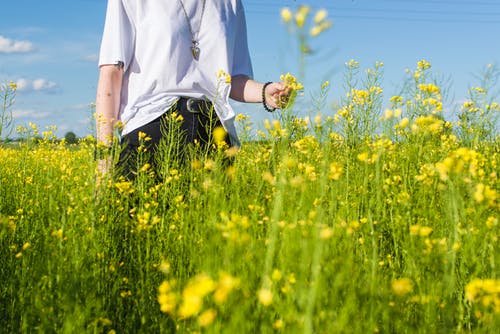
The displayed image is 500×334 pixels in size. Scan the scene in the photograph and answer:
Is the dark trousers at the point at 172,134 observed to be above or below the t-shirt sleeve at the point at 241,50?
below

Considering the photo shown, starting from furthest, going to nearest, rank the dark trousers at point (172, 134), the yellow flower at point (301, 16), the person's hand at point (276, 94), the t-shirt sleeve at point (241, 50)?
the t-shirt sleeve at point (241, 50) < the dark trousers at point (172, 134) < the person's hand at point (276, 94) < the yellow flower at point (301, 16)

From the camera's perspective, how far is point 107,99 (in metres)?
2.96

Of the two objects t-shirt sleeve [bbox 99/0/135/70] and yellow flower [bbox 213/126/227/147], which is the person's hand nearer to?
yellow flower [bbox 213/126/227/147]

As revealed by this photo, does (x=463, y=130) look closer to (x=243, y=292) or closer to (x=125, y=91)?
(x=125, y=91)

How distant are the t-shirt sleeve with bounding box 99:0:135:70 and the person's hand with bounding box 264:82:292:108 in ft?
2.58

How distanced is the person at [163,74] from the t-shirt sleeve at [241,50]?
21cm

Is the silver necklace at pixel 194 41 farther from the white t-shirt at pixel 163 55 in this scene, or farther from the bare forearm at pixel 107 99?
the bare forearm at pixel 107 99

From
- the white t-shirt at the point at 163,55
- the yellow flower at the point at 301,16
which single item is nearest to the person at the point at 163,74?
the white t-shirt at the point at 163,55

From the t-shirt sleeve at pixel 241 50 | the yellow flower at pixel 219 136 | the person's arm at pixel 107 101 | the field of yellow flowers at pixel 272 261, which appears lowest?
the field of yellow flowers at pixel 272 261

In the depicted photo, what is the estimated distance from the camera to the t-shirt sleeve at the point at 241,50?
11.0 ft

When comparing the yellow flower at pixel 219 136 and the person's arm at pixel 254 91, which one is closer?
the yellow flower at pixel 219 136

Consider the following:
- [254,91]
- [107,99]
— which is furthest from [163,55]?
[254,91]

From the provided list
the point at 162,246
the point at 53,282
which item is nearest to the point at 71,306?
the point at 53,282

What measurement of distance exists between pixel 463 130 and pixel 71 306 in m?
3.78
